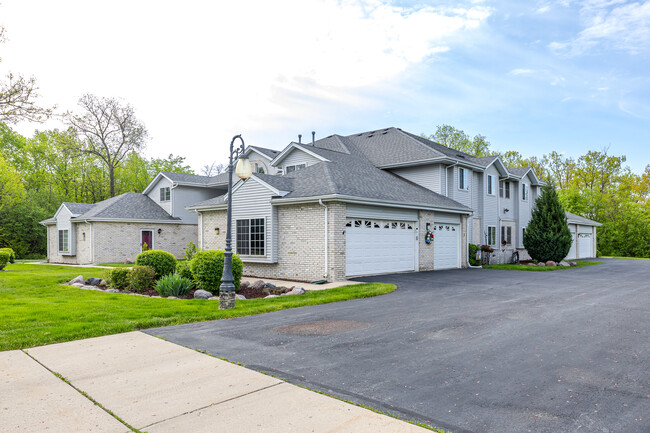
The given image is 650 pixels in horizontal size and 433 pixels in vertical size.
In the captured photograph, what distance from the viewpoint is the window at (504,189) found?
2583 cm

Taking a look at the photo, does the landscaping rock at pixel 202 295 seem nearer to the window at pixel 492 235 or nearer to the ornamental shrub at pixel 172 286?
the ornamental shrub at pixel 172 286

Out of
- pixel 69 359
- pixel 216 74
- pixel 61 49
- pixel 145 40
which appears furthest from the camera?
pixel 216 74

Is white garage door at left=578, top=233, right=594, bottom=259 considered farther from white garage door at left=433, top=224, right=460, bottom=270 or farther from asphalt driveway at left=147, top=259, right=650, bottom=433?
asphalt driveway at left=147, top=259, right=650, bottom=433

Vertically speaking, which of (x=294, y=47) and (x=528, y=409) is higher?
(x=294, y=47)

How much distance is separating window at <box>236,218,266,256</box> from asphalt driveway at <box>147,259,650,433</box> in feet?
21.8

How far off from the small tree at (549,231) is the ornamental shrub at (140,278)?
66.0 ft

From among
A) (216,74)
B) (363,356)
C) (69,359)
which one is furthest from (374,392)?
(216,74)

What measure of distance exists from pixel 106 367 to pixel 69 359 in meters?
0.71

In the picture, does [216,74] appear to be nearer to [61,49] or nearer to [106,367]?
[61,49]

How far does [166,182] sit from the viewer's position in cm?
2828

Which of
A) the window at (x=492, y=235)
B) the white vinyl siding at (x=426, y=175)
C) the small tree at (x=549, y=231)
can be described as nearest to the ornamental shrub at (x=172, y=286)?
the white vinyl siding at (x=426, y=175)

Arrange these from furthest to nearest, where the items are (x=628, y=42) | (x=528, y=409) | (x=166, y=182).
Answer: (x=166, y=182) < (x=628, y=42) < (x=528, y=409)

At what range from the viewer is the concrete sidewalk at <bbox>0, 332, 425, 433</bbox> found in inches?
134

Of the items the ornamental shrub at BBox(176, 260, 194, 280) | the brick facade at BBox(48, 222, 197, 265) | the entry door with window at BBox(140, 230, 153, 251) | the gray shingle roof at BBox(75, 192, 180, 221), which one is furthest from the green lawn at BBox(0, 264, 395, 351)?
the entry door with window at BBox(140, 230, 153, 251)
